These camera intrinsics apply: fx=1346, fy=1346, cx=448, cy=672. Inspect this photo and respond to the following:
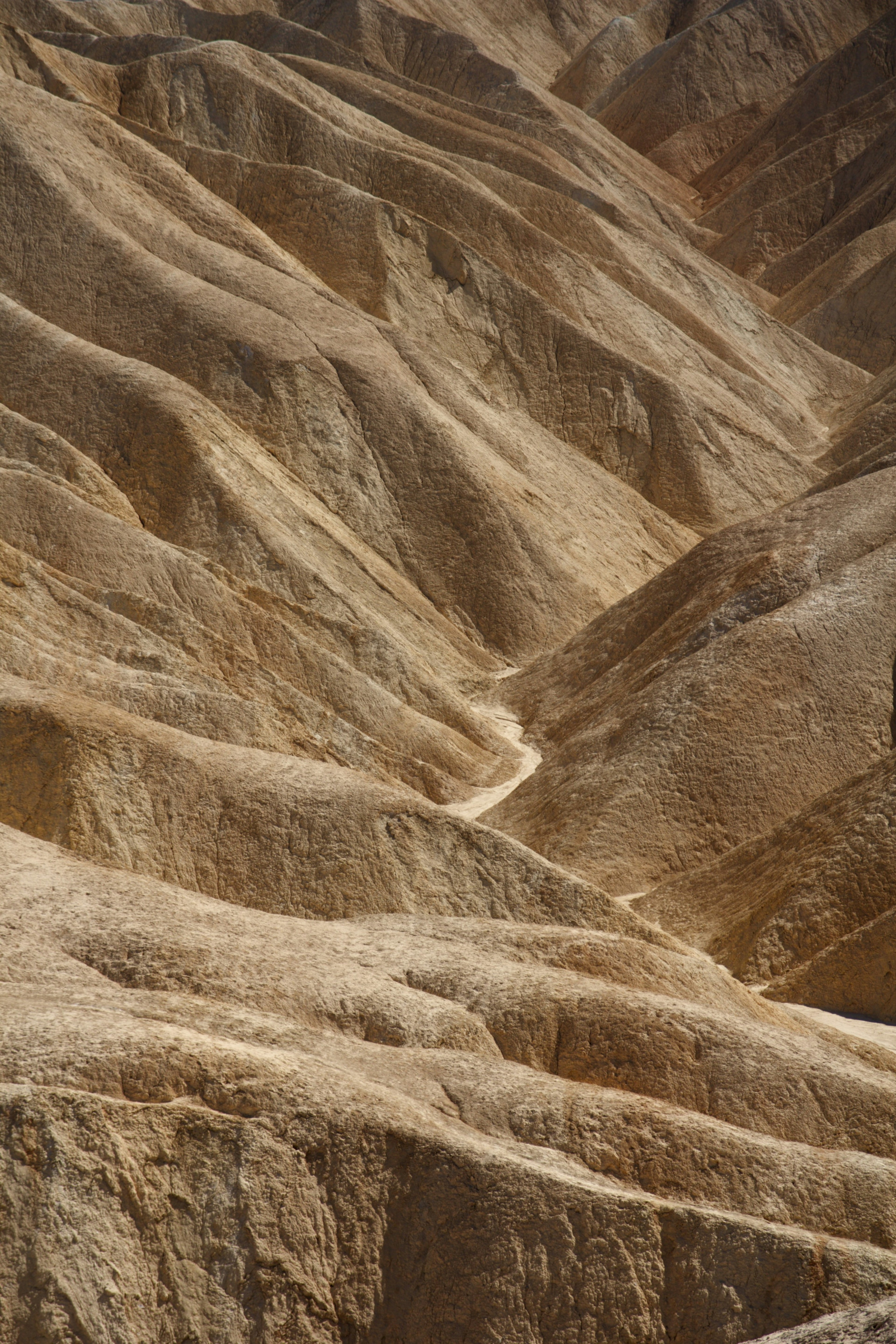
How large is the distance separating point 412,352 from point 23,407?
33.7ft

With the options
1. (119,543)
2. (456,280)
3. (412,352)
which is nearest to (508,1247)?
(119,543)

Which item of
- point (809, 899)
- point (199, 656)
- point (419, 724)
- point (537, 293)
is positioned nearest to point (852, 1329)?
point (809, 899)

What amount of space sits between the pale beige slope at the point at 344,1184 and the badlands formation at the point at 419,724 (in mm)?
23

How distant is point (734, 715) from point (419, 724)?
5.40 meters

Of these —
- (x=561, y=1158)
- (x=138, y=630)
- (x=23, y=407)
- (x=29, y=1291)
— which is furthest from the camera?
(x=23, y=407)

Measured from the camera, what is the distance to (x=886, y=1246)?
7309mm

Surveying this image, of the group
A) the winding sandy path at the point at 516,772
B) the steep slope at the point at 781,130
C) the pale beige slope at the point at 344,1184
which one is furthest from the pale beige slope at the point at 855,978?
Answer: the steep slope at the point at 781,130

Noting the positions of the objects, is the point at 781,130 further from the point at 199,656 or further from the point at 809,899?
the point at 809,899

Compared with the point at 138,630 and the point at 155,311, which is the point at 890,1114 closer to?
the point at 138,630

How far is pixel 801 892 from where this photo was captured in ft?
50.0

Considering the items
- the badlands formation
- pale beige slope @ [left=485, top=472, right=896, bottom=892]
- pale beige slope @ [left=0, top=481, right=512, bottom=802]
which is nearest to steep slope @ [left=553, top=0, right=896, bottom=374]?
the badlands formation

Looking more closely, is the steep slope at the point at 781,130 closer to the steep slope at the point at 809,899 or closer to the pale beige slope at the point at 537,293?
the pale beige slope at the point at 537,293

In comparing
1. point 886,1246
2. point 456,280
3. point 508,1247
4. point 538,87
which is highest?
point 538,87

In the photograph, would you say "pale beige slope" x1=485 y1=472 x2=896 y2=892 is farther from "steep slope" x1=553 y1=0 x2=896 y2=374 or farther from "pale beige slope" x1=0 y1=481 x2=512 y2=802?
"steep slope" x1=553 y1=0 x2=896 y2=374
